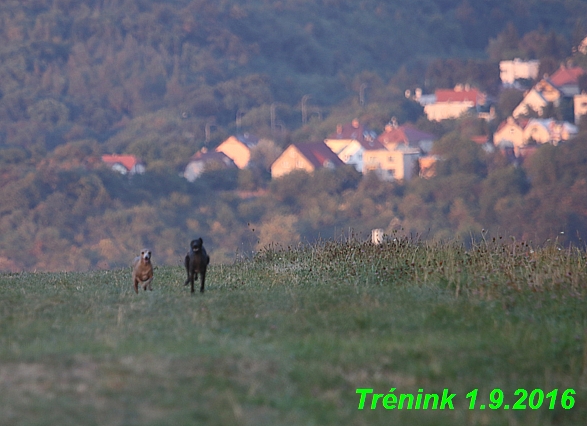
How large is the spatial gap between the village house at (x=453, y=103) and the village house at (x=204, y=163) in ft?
140

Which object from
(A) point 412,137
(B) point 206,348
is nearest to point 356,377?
(B) point 206,348

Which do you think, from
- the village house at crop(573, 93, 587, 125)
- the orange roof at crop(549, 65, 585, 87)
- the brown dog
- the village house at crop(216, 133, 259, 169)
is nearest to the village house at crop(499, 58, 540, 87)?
the orange roof at crop(549, 65, 585, 87)

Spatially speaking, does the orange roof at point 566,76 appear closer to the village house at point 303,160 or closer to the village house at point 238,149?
the village house at point 303,160

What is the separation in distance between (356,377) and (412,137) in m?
103

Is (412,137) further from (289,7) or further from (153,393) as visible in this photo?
(153,393)

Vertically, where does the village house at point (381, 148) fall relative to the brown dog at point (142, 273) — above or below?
above

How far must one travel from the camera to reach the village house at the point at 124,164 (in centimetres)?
8531

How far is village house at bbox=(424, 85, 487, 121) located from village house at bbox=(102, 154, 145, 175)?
5245 cm

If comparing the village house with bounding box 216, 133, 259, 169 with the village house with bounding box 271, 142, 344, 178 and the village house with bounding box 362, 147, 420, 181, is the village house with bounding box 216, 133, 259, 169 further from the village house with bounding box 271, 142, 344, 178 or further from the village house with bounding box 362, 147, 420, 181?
the village house with bounding box 362, 147, 420, 181

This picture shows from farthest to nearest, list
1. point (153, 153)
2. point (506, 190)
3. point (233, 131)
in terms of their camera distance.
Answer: point (233, 131) → point (153, 153) → point (506, 190)

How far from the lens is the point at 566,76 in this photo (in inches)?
5172

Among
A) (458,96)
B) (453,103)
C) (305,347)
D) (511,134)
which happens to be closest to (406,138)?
(511,134)

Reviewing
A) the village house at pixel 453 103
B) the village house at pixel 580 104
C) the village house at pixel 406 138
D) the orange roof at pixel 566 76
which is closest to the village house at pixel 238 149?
the village house at pixel 406 138

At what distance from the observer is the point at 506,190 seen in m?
79.1
